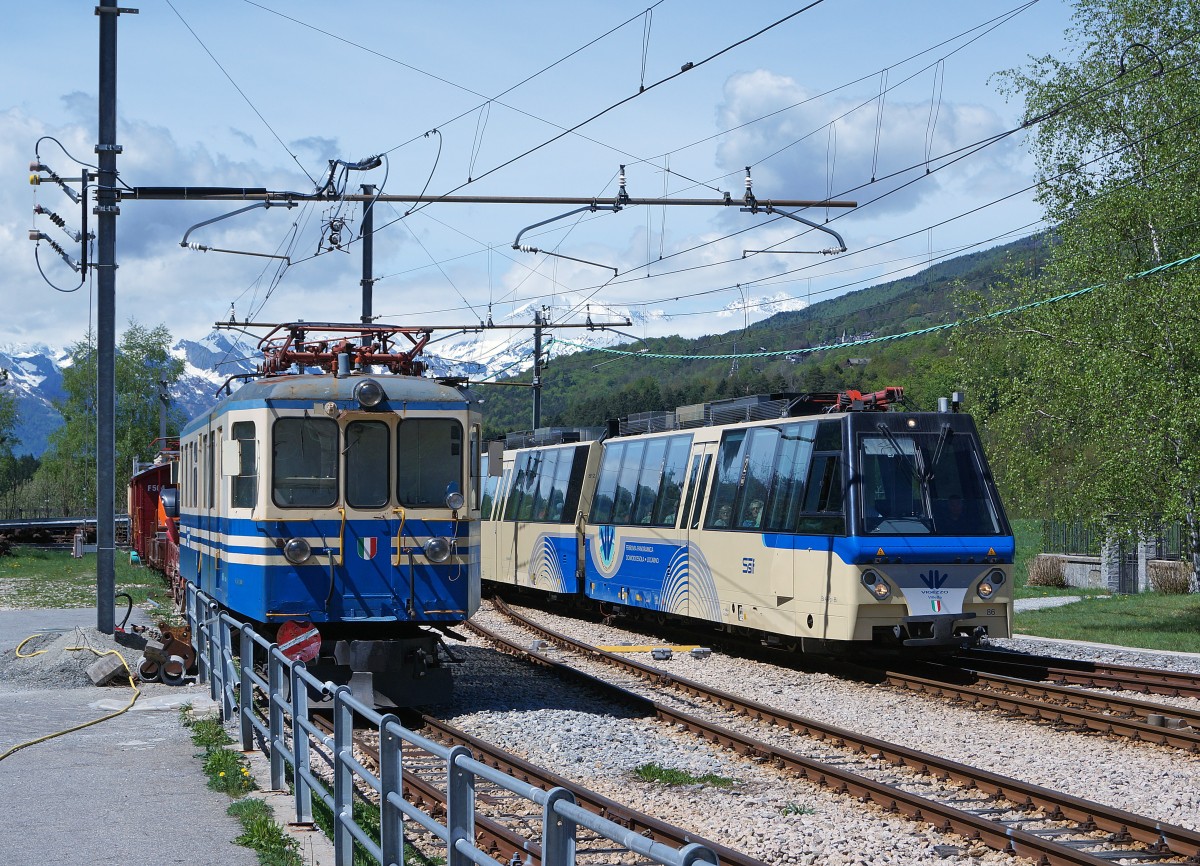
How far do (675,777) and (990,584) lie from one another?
6.41 metres

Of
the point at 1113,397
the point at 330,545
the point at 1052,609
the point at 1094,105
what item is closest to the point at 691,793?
the point at 330,545

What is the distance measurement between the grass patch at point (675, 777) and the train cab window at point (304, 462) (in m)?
4.22

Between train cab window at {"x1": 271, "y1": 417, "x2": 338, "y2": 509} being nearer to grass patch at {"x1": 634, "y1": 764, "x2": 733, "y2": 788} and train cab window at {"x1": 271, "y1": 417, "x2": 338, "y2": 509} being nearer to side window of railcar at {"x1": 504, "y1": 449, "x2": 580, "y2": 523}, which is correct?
grass patch at {"x1": 634, "y1": 764, "x2": 733, "y2": 788}

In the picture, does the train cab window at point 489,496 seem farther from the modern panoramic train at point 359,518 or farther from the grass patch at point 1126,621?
the modern panoramic train at point 359,518

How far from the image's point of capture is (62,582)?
107ft

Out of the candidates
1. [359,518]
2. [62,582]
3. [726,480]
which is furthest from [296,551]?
[62,582]

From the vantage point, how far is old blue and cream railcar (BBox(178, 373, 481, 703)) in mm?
12711

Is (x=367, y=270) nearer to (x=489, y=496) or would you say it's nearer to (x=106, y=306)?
(x=489, y=496)

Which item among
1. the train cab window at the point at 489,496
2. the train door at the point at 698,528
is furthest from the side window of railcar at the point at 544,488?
the train door at the point at 698,528

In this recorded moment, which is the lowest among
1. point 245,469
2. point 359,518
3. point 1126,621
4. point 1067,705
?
point 1126,621

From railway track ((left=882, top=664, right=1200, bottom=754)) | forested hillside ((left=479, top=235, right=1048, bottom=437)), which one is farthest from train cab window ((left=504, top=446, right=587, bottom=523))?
forested hillside ((left=479, top=235, right=1048, bottom=437))

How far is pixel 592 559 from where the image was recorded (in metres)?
22.8

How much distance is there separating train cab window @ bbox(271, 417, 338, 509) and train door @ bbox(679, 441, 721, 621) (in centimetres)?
647

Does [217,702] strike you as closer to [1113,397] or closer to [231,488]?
[231,488]
